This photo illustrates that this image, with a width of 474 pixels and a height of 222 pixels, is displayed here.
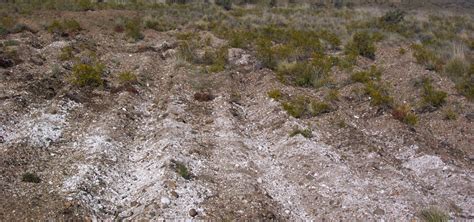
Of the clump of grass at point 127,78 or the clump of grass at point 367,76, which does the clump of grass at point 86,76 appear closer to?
the clump of grass at point 127,78

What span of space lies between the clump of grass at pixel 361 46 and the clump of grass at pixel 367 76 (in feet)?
8.36

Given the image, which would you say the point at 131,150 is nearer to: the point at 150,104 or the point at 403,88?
the point at 150,104

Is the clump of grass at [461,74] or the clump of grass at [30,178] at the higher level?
the clump of grass at [30,178]

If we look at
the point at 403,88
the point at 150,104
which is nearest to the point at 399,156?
the point at 403,88

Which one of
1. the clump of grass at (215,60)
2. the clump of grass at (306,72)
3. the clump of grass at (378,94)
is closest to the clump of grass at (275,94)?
the clump of grass at (306,72)

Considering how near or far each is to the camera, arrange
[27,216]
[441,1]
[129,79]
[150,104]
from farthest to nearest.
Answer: [441,1] < [129,79] < [150,104] < [27,216]

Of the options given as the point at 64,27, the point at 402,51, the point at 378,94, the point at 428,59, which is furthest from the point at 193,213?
the point at 64,27

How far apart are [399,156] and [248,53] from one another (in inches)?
416

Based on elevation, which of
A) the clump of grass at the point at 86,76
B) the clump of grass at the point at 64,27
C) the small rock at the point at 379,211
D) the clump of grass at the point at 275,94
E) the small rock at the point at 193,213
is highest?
the clump of grass at the point at 64,27

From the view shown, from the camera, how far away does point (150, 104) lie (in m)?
15.3

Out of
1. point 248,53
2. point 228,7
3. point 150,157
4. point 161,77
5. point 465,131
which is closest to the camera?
point 150,157

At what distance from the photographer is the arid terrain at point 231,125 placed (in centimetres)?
971

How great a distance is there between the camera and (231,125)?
13883mm

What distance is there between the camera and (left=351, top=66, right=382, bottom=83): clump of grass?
57.4 ft
